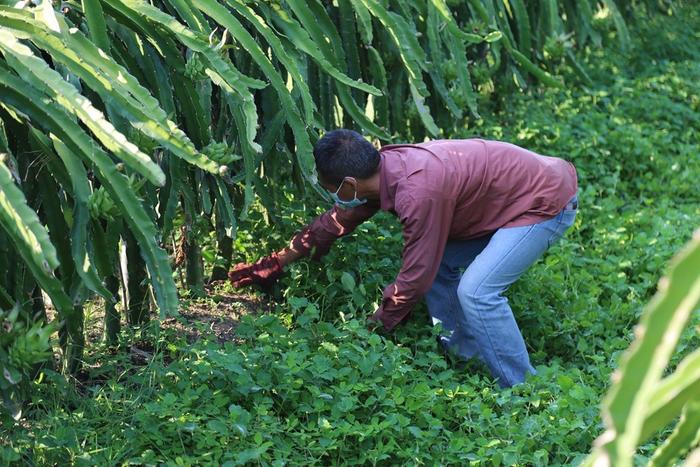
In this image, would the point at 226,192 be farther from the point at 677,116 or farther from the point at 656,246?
the point at 677,116

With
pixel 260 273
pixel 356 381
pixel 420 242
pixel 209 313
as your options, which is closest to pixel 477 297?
pixel 420 242

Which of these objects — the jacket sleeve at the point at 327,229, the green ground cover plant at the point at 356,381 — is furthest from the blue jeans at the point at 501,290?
the jacket sleeve at the point at 327,229

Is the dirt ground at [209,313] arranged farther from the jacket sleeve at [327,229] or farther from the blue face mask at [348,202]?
the blue face mask at [348,202]

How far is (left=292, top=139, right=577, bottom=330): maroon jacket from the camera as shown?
14.1ft

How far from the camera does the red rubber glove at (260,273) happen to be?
4.93 m

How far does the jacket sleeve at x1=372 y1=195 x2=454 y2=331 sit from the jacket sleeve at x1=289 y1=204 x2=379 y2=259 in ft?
1.30

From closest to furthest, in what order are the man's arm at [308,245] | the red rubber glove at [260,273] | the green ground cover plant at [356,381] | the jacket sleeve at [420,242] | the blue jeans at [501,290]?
1. the green ground cover plant at [356,381]
2. the jacket sleeve at [420,242]
3. the blue jeans at [501,290]
4. the man's arm at [308,245]
5. the red rubber glove at [260,273]

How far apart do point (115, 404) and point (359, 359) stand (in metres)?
0.96

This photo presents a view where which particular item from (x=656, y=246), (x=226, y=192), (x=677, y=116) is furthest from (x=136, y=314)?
(x=677, y=116)

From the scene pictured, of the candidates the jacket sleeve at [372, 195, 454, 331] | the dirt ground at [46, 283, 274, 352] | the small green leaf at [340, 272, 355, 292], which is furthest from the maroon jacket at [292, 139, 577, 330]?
the dirt ground at [46, 283, 274, 352]

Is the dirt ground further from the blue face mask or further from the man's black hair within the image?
the man's black hair

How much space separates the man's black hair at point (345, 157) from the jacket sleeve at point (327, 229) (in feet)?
1.00

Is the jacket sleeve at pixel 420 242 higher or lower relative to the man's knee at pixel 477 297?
higher

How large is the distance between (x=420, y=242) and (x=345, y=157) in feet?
1.59
